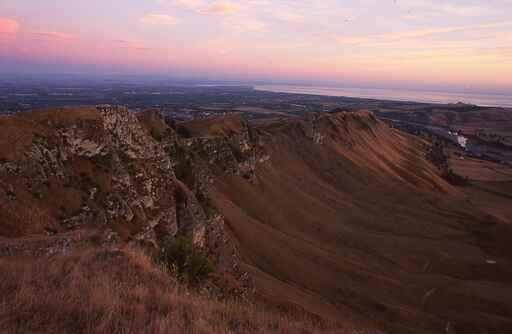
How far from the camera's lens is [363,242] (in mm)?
55844

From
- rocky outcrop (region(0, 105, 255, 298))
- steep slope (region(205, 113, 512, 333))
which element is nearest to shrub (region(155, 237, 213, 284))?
rocky outcrop (region(0, 105, 255, 298))

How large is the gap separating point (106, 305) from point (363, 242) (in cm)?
5367

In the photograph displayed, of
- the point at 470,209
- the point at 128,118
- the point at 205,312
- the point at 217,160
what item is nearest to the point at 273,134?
the point at 217,160

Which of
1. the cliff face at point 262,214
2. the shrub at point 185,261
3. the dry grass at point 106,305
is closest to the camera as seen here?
the dry grass at point 106,305

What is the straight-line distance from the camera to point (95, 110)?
1191 inches

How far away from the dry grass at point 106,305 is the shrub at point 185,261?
9.87 ft

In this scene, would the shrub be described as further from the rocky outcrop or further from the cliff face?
the rocky outcrop

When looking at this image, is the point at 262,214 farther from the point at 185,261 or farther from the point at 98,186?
the point at 185,261

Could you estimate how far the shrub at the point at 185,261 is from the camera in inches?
517

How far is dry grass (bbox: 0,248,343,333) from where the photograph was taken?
6066 millimetres

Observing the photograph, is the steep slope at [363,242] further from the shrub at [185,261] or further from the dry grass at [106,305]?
the dry grass at [106,305]

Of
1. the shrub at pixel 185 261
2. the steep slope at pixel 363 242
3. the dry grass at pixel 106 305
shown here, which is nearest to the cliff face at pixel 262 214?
the steep slope at pixel 363 242

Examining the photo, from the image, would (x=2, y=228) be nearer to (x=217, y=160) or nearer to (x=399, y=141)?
(x=217, y=160)

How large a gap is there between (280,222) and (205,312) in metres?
49.0
